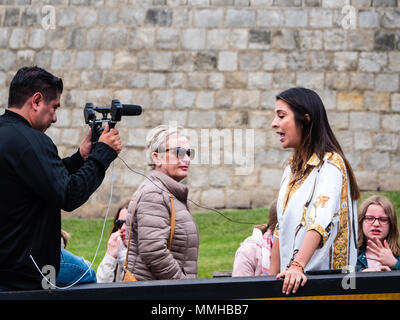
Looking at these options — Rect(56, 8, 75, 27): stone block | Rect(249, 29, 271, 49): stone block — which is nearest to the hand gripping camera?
Rect(249, 29, 271, 49): stone block

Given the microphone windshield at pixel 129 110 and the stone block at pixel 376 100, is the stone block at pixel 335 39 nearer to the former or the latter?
the stone block at pixel 376 100

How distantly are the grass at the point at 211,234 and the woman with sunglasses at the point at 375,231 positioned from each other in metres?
3.60

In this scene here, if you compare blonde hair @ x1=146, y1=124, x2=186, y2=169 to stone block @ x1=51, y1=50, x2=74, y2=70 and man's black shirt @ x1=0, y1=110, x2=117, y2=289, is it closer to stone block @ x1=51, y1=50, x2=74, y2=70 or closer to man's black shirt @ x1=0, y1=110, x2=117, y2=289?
man's black shirt @ x1=0, y1=110, x2=117, y2=289

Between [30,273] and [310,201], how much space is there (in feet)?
4.29

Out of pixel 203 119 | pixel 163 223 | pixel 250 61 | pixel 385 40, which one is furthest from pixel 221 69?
pixel 163 223

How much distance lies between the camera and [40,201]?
118 inches

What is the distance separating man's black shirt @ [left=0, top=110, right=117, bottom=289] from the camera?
2.94 meters

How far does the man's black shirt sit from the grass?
517 cm

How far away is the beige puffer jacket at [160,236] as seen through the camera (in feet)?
12.5

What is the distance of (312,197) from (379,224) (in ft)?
4.91

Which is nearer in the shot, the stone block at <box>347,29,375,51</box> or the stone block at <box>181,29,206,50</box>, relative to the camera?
the stone block at <box>347,29,375,51</box>

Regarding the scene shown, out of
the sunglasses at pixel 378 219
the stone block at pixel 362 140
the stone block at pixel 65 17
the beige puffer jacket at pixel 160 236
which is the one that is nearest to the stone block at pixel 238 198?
the stone block at pixel 362 140

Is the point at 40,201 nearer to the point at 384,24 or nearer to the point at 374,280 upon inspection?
the point at 374,280

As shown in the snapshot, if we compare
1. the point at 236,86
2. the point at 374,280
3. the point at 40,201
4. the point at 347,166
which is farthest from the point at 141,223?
the point at 236,86
